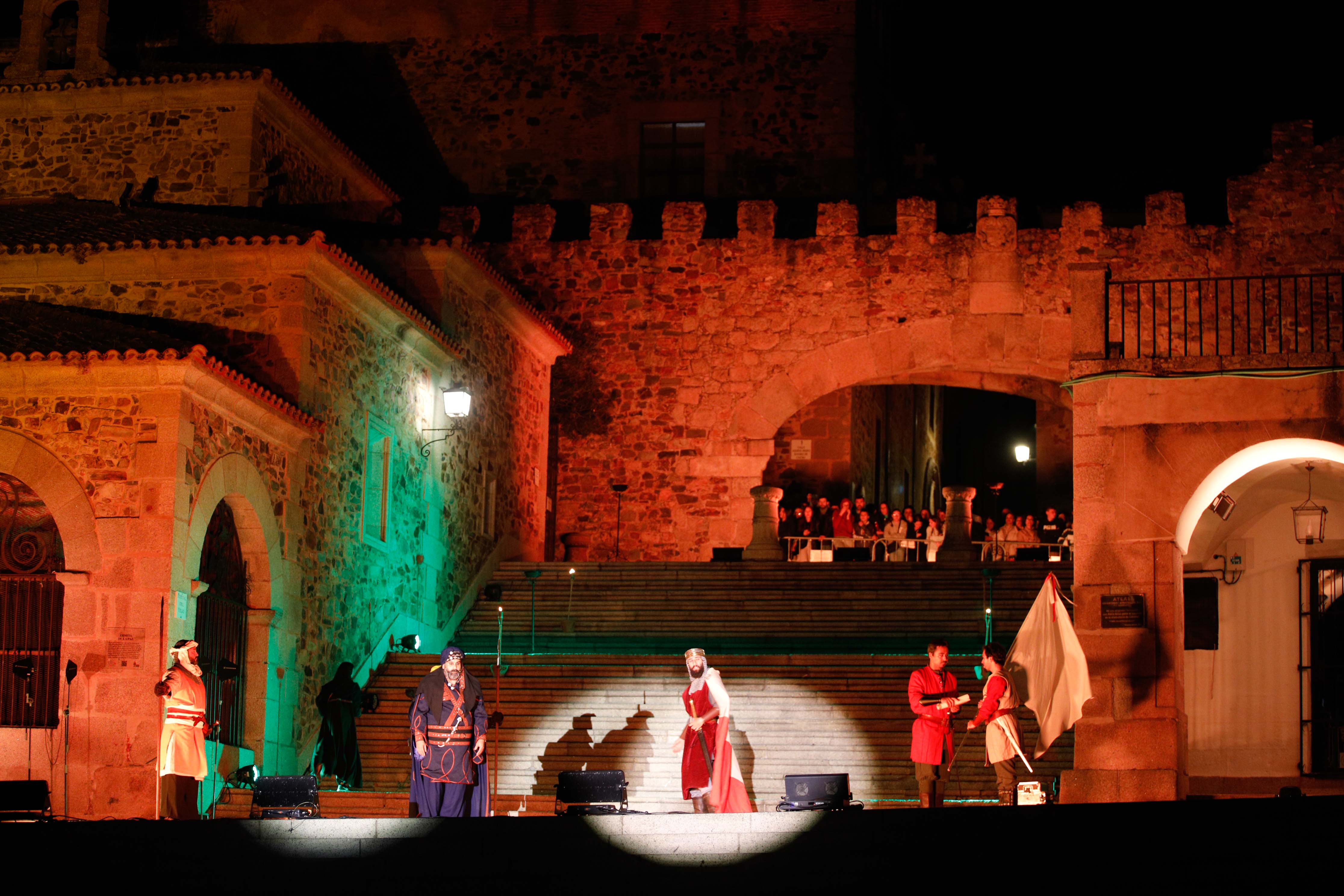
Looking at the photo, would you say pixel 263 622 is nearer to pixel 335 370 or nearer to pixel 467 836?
pixel 335 370

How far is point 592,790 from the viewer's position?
11719 mm

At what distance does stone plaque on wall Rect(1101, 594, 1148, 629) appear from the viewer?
1296cm

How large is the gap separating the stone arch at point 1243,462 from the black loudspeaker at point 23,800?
25.8ft

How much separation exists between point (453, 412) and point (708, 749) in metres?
7.96

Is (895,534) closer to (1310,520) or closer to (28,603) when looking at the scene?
(1310,520)

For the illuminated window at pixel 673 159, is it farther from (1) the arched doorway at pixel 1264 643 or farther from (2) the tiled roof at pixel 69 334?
(1) the arched doorway at pixel 1264 643

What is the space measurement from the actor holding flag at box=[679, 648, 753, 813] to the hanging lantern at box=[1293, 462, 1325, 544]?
18.5ft

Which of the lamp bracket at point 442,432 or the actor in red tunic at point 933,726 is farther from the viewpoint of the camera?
the lamp bracket at point 442,432

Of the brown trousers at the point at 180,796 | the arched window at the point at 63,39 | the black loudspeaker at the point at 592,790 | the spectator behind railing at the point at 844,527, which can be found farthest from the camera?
the spectator behind railing at the point at 844,527

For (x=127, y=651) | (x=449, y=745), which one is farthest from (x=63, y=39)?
(x=449, y=745)

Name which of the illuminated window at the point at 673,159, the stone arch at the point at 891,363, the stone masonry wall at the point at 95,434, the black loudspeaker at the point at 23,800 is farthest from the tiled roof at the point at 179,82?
the black loudspeaker at the point at 23,800

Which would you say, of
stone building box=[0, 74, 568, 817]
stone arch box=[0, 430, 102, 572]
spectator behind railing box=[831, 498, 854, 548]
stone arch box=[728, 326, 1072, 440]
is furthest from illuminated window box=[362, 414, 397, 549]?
stone arch box=[728, 326, 1072, 440]

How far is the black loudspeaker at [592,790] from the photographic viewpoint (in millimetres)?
11680

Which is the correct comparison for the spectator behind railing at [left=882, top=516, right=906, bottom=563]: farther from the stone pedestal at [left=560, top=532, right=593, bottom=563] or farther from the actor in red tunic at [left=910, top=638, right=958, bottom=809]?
the actor in red tunic at [left=910, top=638, right=958, bottom=809]
